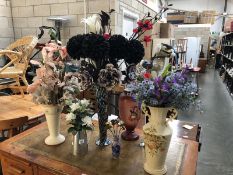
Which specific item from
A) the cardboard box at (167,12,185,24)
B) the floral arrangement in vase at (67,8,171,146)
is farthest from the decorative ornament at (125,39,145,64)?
the cardboard box at (167,12,185,24)

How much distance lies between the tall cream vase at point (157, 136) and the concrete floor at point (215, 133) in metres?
1.87

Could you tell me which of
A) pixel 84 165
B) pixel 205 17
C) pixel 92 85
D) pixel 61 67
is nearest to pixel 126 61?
pixel 92 85

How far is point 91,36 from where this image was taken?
3.38ft

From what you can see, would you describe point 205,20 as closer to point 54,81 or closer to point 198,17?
point 198,17

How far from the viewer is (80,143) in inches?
47.1

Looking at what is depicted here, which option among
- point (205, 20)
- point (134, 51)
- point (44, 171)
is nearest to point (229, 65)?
point (205, 20)

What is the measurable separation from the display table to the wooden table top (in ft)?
2.02

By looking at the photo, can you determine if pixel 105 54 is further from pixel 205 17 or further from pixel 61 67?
pixel 205 17

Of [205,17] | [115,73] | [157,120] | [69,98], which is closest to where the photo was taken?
[157,120]

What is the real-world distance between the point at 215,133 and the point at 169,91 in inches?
127

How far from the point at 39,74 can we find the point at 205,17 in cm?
1082

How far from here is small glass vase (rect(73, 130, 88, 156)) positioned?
3.88 ft

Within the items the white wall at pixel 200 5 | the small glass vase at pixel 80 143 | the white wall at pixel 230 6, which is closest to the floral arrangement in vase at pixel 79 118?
the small glass vase at pixel 80 143

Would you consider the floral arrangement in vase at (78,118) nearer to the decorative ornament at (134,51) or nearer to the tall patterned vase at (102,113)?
the tall patterned vase at (102,113)
